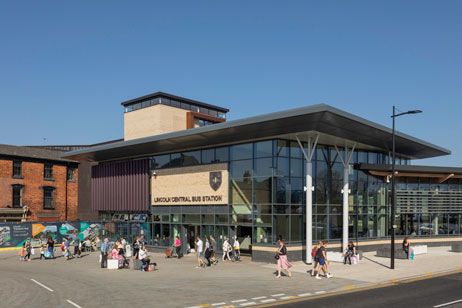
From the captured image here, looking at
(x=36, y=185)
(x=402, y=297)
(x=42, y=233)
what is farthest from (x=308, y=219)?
(x=36, y=185)

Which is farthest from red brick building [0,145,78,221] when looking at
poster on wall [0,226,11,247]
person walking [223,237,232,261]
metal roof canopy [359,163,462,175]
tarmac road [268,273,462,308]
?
tarmac road [268,273,462,308]

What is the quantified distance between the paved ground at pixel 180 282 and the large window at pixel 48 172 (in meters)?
25.0

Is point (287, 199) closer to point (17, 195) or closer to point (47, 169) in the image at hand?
point (17, 195)

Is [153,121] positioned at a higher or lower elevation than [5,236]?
higher

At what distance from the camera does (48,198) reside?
53.0 metres

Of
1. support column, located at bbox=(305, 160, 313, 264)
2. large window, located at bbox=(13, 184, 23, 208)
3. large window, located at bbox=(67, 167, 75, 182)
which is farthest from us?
large window, located at bbox=(67, 167, 75, 182)

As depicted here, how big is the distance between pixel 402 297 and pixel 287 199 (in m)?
13.0

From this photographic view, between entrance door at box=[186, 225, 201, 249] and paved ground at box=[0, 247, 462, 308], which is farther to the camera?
entrance door at box=[186, 225, 201, 249]

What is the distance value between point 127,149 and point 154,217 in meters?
6.37

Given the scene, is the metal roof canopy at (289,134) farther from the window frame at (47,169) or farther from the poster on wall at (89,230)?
the window frame at (47,169)

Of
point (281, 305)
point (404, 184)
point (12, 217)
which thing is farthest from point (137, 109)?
point (281, 305)

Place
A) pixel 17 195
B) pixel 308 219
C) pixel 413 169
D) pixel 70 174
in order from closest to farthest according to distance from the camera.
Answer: pixel 308 219 → pixel 413 169 → pixel 17 195 → pixel 70 174

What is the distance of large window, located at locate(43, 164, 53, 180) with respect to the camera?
53.1m

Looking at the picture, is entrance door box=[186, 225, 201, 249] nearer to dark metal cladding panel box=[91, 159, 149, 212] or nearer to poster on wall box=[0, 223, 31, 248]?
dark metal cladding panel box=[91, 159, 149, 212]
